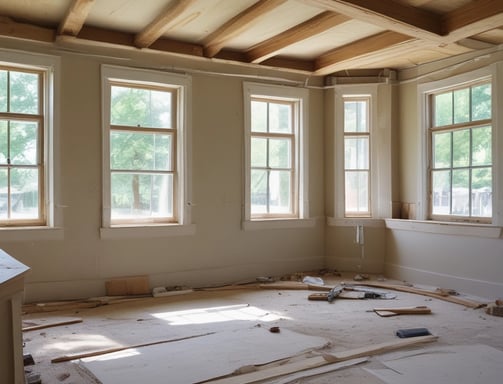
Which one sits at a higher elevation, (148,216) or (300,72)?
(300,72)

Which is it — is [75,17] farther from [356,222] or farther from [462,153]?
[462,153]

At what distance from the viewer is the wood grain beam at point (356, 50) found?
17.4 ft

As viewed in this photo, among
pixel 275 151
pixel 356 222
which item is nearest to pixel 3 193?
pixel 275 151

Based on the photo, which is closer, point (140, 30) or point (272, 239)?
point (140, 30)

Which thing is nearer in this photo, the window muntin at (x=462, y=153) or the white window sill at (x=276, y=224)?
the window muntin at (x=462, y=153)

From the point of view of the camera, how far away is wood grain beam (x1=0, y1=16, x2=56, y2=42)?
4.83 meters

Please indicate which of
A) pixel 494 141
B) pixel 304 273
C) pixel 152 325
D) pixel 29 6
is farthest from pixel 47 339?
pixel 494 141

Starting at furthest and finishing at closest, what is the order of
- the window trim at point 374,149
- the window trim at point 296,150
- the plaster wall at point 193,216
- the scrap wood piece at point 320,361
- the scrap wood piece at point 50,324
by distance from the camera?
the window trim at point 374,149
the window trim at point 296,150
the plaster wall at point 193,216
the scrap wood piece at point 50,324
the scrap wood piece at point 320,361

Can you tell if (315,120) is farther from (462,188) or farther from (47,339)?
(47,339)

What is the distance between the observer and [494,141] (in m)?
5.42

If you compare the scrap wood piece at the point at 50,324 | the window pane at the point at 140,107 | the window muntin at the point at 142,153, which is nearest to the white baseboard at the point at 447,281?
the window muntin at the point at 142,153

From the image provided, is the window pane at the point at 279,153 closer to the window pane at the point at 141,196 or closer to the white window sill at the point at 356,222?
the white window sill at the point at 356,222

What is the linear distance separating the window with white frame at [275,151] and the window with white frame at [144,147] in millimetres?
958

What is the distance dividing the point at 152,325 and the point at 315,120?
3907 millimetres
